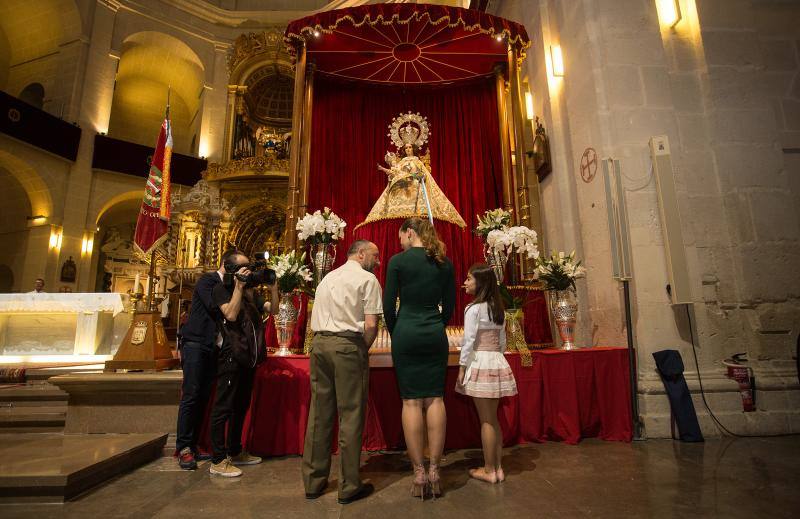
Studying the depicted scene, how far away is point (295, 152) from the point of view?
4895 millimetres

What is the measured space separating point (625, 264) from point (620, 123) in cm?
141

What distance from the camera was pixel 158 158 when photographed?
5.21 m

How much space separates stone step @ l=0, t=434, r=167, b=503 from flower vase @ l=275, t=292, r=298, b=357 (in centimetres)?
107

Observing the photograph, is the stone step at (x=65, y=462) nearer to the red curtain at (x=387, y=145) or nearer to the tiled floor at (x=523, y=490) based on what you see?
the tiled floor at (x=523, y=490)

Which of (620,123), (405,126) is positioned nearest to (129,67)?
(405,126)

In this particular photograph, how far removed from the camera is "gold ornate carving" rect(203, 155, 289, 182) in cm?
1133

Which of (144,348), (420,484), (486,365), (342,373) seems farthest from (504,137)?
(144,348)

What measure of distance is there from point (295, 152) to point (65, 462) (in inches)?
139

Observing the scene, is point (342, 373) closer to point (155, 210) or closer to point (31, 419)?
point (31, 419)

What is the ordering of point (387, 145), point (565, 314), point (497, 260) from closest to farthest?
point (565, 314)
point (497, 260)
point (387, 145)

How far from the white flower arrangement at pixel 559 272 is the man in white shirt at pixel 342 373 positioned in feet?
6.60

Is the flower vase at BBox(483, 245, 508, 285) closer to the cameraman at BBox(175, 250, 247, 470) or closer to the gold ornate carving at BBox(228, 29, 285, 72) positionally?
the cameraman at BBox(175, 250, 247, 470)

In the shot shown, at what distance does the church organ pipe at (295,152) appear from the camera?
4.58 m

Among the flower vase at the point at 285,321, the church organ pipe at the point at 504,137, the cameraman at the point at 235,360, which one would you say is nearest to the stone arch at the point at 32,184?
the flower vase at the point at 285,321
